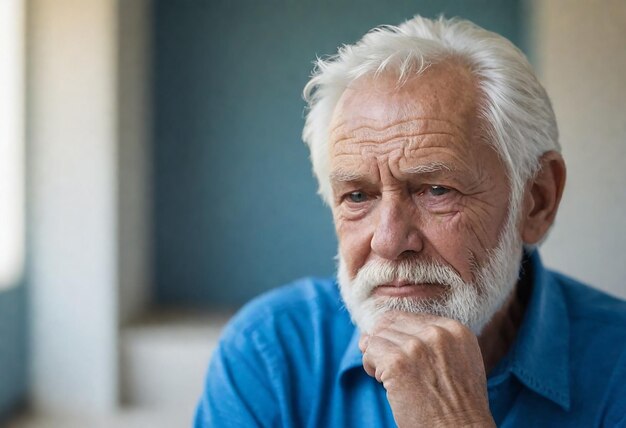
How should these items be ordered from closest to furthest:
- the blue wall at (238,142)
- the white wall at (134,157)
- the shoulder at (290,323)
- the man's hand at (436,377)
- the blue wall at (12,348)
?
the man's hand at (436,377)
the shoulder at (290,323)
the blue wall at (12,348)
the white wall at (134,157)
the blue wall at (238,142)

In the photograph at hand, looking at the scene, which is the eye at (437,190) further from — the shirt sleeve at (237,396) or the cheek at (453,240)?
the shirt sleeve at (237,396)

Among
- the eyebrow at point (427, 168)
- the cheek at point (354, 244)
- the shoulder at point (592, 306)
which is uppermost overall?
the eyebrow at point (427, 168)

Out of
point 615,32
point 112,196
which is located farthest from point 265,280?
point 615,32

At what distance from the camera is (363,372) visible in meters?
1.59

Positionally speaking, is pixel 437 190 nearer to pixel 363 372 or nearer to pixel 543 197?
pixel 543 197

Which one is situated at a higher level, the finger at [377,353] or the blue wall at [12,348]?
the finger at [377,353]

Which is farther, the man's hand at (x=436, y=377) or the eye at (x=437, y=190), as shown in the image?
the eye at (x=437, y=190)

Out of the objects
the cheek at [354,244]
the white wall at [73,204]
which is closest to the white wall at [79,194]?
the white wall at [73,204]

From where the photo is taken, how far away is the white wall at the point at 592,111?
106 inches

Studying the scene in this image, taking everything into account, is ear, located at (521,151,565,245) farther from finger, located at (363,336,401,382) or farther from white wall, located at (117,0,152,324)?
white wall, located at (117,0,152,324)

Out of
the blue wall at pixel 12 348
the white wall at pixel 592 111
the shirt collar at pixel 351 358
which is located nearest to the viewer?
the shirt collar at pixel 351 358

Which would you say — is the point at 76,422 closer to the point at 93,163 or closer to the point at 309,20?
the point at 93,163

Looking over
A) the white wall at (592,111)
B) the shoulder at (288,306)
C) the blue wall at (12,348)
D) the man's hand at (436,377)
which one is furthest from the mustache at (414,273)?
the blue wall at (12,348)

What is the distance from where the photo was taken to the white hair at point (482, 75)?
1500 mm
